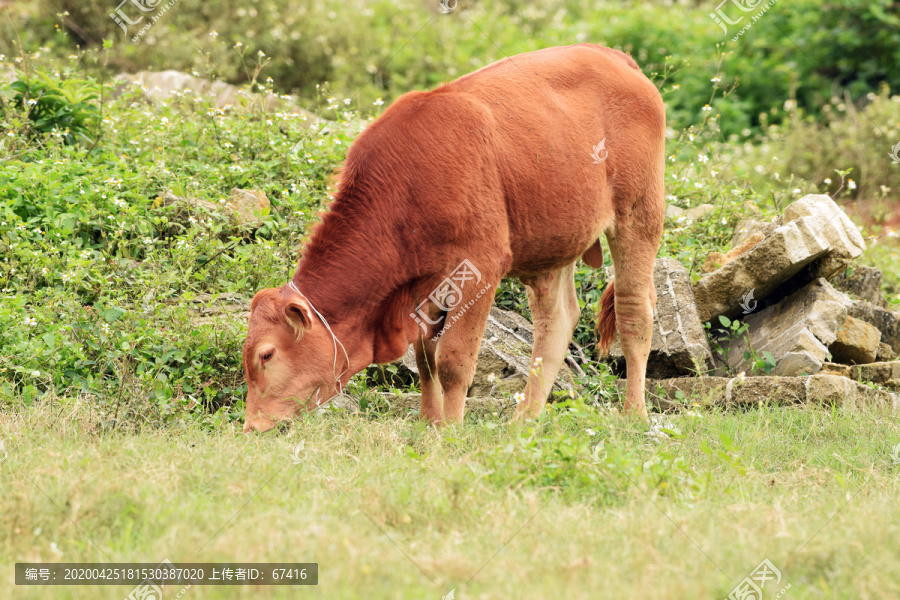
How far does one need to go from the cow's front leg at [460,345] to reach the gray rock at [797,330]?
243 cm

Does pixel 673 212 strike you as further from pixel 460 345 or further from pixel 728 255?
pixel 460 345

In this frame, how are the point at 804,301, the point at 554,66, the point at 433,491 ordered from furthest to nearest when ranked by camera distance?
the point at 804,301
the point at 554,66
the point at 433,491

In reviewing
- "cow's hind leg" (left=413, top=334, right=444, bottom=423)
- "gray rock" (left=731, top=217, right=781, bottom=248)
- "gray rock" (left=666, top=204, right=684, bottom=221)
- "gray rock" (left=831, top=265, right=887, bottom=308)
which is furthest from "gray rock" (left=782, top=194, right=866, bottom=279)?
"cow's hind leg" (left=413, top=334, right=444, bottom=423)

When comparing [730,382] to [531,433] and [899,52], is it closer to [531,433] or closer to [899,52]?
[531,433]

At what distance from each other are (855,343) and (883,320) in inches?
26.1

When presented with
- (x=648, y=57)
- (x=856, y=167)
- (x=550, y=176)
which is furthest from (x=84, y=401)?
(x=648, y=57)

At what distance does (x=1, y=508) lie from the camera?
3.42 m

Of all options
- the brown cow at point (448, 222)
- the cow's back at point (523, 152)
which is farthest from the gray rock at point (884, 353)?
the cow's back at point (523, 152)

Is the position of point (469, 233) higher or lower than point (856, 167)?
higher

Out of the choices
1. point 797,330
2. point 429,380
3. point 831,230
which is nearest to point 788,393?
point 797,330

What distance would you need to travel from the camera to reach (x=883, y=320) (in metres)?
6.86

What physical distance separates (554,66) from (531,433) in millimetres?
2388

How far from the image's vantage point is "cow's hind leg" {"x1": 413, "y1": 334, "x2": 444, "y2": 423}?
516cm

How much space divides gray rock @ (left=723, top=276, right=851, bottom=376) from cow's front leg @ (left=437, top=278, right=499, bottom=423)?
7.96 ft
